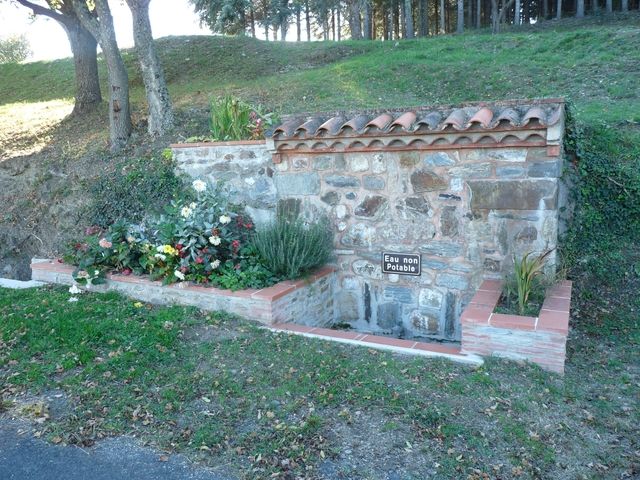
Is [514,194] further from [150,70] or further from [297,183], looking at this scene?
[150,70]

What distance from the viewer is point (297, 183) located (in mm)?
5719

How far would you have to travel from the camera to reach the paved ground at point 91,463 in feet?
9.04

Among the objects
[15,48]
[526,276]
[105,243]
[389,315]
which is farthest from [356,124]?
[15,48]

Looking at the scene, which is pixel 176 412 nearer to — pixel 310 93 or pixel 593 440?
pixel 593 440

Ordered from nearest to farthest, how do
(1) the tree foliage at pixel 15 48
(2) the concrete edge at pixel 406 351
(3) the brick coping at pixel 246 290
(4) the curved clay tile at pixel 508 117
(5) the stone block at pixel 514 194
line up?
1. (2) the concrete edge at pixel 406 351
2. (4) the curved clay tile at pixel 508 117
3. (5) the stone block at pixel 514 194
4. (3) the brick coping at pixel 246 290
5. (1) the tree foliage at pixel 15 48

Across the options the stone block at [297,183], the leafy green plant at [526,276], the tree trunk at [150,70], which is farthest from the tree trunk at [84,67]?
the leafy green plant at [526,276]

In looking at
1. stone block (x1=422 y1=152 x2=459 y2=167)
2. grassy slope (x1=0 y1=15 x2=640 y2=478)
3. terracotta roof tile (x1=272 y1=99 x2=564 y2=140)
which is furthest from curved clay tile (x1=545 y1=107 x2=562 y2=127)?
grassy slope (x1=0 y1=15 x2=640 y2=478)

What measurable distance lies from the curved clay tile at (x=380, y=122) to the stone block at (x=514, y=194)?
0.96 metres

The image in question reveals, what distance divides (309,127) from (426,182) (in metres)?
1.33

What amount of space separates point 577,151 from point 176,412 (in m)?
4.96

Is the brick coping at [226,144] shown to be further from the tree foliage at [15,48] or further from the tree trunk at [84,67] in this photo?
the tree foliage at [15,48]

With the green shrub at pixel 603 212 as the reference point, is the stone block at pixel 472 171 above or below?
above

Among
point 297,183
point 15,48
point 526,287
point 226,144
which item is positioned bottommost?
point 526,287

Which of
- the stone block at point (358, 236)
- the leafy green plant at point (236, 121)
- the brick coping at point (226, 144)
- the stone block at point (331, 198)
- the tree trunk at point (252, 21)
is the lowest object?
the stone block at point (358, 236)
